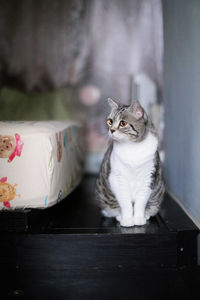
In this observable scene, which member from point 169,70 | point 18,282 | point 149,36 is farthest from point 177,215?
point 149,36

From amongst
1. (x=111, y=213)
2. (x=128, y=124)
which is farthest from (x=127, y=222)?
(x=128, y=124)

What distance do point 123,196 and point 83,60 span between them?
1677 mm

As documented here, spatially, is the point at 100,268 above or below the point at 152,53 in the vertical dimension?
below

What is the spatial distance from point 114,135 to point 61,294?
2.17 feet

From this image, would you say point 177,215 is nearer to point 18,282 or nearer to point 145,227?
point 145,227

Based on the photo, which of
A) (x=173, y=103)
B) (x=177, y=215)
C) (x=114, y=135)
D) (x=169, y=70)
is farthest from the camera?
(x=169, y=70)

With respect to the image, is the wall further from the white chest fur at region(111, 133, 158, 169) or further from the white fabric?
the white fabric

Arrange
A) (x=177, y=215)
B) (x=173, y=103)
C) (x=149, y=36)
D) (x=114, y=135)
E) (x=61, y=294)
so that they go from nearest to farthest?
(x=61, y=294), (x=114, y=135), (x=177, y=215), (x=173, y=103), (x=149, y=36)

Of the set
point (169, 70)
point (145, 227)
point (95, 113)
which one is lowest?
point (145, 227)

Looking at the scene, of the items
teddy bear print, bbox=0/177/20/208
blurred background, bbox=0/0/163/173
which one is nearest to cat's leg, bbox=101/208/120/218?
teddy bear print, bbox=0/177/20/208

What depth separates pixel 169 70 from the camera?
2.42m

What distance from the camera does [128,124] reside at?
4.79 feet

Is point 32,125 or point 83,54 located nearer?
point 32,125

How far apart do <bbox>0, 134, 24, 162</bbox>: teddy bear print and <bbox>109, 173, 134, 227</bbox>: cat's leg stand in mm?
434
